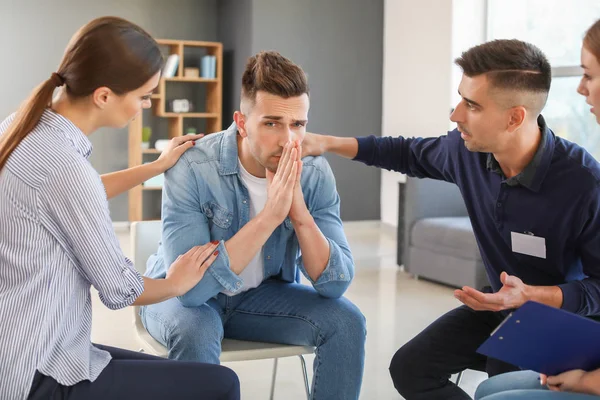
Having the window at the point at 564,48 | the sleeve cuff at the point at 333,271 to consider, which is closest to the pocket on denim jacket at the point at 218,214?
the sleeve cuff at the point at 333,271

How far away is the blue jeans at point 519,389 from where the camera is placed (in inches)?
66.1

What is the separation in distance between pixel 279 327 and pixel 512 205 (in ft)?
2.63

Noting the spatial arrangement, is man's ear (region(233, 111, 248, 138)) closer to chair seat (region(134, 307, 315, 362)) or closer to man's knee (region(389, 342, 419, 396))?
chair seat (region(134, 307, 315, 362))

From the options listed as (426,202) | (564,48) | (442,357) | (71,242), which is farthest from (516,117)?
(564,48)

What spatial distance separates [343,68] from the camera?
25.6 feet

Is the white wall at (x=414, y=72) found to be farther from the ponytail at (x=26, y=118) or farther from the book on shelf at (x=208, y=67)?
the ponytail at (x=26, y=118)

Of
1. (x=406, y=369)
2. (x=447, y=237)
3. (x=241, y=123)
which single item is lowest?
(x=447, y=237)

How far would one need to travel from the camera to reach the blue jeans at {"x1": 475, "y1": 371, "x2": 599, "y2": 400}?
1679mm

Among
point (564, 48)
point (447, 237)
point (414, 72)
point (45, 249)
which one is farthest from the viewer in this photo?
point (414, 72)

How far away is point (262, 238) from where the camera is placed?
7.22ft

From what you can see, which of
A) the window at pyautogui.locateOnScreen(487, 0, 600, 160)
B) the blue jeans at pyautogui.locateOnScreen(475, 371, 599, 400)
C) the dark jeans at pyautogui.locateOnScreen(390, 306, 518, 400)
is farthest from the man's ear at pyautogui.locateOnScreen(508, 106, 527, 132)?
the window at pyautogui.locateOnScreen(487, 0, 600, 160)

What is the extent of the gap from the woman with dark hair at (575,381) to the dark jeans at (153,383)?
2.13 ft

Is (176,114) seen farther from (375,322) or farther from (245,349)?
(245,349)

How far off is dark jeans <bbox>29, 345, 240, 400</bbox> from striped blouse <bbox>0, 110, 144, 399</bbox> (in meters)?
0.03
